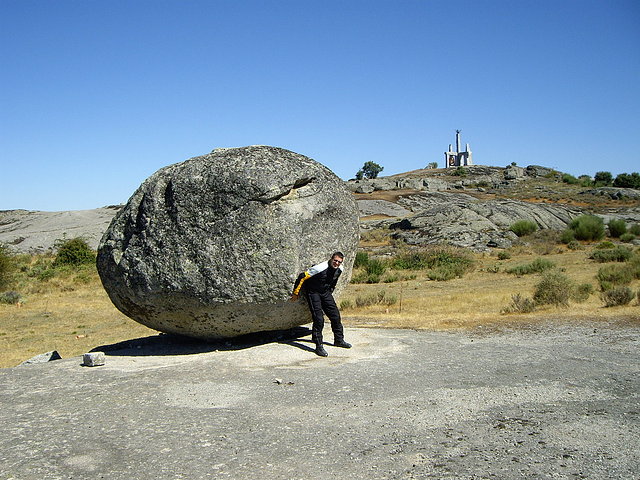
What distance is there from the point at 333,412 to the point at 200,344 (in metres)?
4.10

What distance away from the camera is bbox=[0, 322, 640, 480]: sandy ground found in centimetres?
483

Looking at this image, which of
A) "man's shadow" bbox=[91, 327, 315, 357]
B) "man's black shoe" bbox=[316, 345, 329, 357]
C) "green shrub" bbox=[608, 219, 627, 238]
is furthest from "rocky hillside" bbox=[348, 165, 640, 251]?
"man's black shoe" bbox=[316, 345, 329, 357]

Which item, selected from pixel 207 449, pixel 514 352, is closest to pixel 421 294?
pixel 514 352

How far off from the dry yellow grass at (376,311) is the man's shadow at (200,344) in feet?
8.86

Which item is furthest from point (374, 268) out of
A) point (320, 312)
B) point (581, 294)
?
point (320, 312)

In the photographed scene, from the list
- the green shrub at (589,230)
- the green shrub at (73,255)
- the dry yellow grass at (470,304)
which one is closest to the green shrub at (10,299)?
the green shrub at (73,255)

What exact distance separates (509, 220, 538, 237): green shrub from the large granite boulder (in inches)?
1175

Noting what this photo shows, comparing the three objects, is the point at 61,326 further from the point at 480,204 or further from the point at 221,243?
the point at 480,204

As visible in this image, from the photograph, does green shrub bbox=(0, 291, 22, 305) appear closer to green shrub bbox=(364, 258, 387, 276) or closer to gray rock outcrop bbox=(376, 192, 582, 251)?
green shrub bbox=(364, 258, 387, 276)

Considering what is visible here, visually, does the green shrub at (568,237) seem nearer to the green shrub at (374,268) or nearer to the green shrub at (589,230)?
the green shrub at (589,230)

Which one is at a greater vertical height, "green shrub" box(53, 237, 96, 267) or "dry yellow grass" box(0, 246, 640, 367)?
"green shrub" box(53, 237, 96, 267)

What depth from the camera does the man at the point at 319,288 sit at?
873 cm

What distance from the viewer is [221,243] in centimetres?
847

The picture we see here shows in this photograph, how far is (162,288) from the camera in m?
8.60
